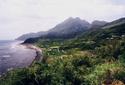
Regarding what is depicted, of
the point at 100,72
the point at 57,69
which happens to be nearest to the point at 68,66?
the point at 57,69

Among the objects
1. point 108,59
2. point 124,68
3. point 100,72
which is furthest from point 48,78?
point 108,59

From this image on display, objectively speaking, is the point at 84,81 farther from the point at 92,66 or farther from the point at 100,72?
the point at 92,66

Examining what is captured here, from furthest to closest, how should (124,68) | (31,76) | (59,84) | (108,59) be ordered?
Answer: (108,59), (124,68), (31,76), (59,84)

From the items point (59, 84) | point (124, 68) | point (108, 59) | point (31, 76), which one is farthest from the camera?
point (108, 59)

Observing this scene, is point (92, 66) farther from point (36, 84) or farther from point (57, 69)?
point (36, 84)

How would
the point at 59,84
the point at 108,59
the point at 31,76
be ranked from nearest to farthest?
the point at 59,84 < the point at 31,76 < the point at 108,59

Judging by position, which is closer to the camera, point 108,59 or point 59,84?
point 59,84

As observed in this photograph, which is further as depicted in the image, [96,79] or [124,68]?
[124,68]

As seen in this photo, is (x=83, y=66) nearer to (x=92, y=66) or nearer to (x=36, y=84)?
(x=92, y=66)

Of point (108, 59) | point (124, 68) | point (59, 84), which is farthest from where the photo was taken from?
point (108, 59)
